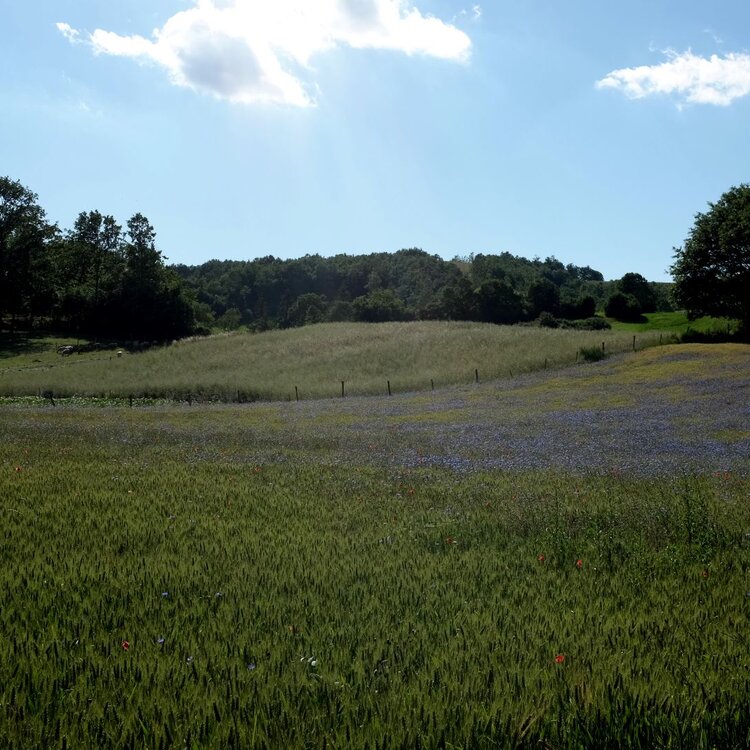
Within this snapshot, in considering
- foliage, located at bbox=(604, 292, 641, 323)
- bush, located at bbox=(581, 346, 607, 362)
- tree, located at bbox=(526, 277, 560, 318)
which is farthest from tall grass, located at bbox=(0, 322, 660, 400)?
tree, located at bbox=(526, 277, 560, 318)

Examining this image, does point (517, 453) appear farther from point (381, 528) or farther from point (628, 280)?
point (628, 280)

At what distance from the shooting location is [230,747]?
392 centimetres

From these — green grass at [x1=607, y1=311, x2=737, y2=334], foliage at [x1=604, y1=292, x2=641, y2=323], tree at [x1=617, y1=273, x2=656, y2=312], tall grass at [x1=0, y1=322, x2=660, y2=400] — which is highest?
tree at [x1=617, y1=273, x2=656, y2=312]

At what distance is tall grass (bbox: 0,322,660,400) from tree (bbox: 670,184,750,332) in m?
6.62

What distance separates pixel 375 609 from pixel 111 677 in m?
2.44

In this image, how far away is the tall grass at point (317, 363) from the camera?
2279 inches

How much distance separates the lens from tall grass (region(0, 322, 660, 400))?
190ft

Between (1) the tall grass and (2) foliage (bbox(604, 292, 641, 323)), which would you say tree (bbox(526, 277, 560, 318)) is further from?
(1) the tall grass

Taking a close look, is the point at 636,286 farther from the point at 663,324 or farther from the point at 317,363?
the point at 317,363

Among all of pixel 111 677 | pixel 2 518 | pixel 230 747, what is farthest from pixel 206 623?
pixel 2 518

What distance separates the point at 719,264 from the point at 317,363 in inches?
1679

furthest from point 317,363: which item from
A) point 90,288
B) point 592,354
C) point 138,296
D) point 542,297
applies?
point 542,297

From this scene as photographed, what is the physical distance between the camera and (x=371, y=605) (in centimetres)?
637

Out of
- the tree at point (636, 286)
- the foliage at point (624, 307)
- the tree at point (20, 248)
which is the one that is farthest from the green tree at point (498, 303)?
the tree at point (20, 248)
